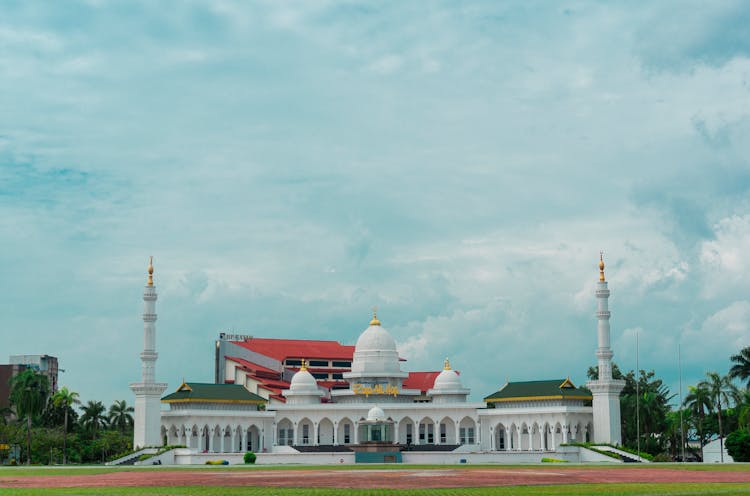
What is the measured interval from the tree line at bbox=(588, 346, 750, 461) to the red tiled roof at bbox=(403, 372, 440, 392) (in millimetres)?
22498

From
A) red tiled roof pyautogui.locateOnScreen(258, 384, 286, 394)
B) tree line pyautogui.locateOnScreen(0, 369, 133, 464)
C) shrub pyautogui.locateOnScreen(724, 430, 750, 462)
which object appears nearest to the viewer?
shrub pyautogui.locateOnScreen(724, 430, 750, 462)

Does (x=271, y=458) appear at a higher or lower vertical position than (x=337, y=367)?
lower

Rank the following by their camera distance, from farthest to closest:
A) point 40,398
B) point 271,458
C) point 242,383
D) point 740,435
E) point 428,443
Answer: point 242,383 < point 428,443 < point 40,398 < point 271,458 < point 740,435

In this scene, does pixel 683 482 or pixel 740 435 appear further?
pixel 740 435

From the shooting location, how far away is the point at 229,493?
38.6 meters

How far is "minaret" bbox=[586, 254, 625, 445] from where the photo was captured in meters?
96.1

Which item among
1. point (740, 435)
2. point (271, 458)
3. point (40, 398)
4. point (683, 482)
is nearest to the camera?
point (683, 482)

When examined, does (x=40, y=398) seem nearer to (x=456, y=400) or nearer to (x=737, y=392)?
(x=456, y=400)

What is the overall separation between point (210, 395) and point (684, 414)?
4803cm

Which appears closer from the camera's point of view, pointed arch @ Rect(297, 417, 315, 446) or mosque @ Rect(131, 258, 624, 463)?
mosque @ Rect(131, 258, 624, 463)

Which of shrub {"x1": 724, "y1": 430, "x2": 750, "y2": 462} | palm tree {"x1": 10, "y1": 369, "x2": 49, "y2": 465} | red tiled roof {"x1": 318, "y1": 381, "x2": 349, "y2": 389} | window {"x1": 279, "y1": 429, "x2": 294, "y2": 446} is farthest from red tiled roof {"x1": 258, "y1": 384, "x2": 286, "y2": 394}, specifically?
shrub {"x1": 724, "y1": 430, "x2": 750, "y2": 462}

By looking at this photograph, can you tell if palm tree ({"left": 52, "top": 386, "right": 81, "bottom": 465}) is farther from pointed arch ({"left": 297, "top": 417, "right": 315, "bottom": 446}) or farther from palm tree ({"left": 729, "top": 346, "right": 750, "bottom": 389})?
palm tree ({"left": 729, "top": 346, "right": 750, "bottom": 389})

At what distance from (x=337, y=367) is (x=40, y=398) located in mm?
38665

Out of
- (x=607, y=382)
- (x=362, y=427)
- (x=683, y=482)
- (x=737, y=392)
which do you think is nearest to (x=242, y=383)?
(x=362, y=427)
